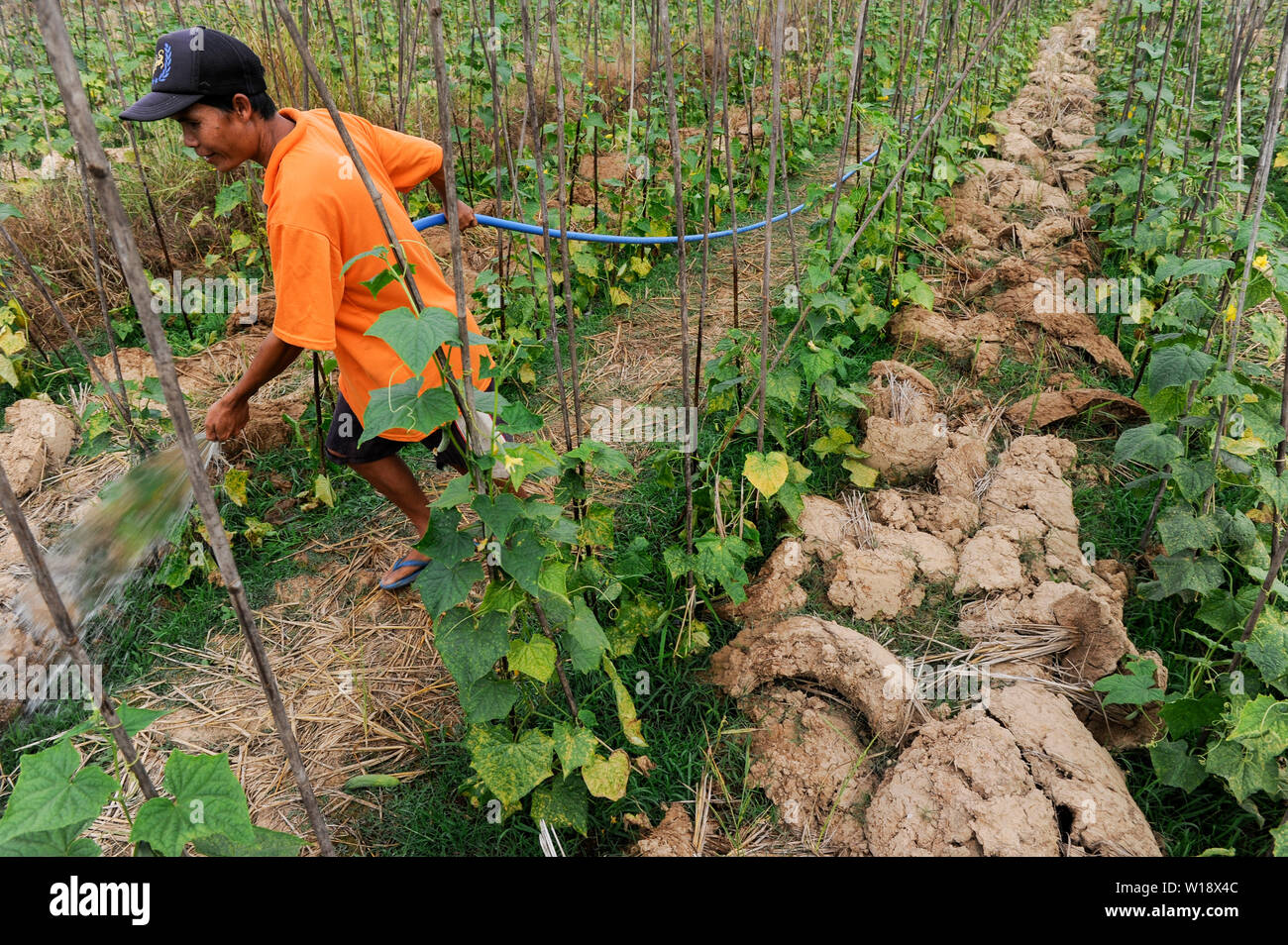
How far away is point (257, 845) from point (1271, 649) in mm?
2157

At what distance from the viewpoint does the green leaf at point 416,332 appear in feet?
4.13

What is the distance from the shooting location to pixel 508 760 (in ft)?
5.71

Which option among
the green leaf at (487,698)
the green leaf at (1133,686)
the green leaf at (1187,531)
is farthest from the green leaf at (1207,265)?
the green leaf at (487,698)

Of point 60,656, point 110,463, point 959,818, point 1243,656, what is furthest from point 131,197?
point 1243,656

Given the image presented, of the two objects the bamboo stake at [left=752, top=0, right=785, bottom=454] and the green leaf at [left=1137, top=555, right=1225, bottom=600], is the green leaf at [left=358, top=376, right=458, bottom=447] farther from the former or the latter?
the green leaf at [left=1137, top=555, right=1225, bottom=600]

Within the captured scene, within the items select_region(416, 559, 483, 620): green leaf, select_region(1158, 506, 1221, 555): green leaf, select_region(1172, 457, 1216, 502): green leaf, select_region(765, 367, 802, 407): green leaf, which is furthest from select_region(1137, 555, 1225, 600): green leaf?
select_region(416, 559, 483, 620): green leaf

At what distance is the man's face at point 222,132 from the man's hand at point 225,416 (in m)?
0.58

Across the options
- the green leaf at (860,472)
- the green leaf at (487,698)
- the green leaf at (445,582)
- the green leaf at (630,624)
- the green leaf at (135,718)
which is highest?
the green leaf at (135,718)

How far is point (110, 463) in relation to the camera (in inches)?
120

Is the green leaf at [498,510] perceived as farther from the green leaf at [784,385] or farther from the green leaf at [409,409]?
the green leaf at [784,385]

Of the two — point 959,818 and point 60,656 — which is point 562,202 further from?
point 60,656

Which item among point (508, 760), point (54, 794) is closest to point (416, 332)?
point (54, 794)
